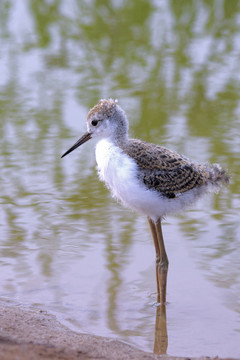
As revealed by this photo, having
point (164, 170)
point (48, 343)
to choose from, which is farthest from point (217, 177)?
point (48, 343)

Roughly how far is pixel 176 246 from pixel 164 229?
0.37m

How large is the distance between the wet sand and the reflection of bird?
3.28 feet

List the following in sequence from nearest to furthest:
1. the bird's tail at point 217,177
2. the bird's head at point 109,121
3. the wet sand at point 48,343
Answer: the wet sand at point 48,343
the bird's head at point 109,121
the bird's tail at point 217,177

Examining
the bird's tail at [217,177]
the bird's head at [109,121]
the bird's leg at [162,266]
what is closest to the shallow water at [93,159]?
the bird's leg at [162,266]

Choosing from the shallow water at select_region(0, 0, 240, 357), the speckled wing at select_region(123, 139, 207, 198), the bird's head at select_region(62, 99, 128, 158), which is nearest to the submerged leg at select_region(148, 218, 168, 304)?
the shallow water at select_region(0, 0, 240, 357)

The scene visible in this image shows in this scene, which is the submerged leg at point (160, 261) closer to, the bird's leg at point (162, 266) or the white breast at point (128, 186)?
the bird's leg at point (162, 266)

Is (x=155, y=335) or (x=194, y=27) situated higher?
(x=194, y=27)

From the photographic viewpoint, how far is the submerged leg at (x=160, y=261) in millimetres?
5652

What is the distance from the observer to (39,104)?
9.44 m

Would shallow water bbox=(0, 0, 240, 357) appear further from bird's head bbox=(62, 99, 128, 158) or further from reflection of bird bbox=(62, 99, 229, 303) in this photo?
bird's head bbox=(62, 99, 128, 158)

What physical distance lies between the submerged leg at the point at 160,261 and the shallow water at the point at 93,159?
0.34ft

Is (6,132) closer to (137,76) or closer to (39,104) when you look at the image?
(39,104)

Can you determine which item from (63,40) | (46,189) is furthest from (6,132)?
(63,40)

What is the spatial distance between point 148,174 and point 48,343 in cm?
155
